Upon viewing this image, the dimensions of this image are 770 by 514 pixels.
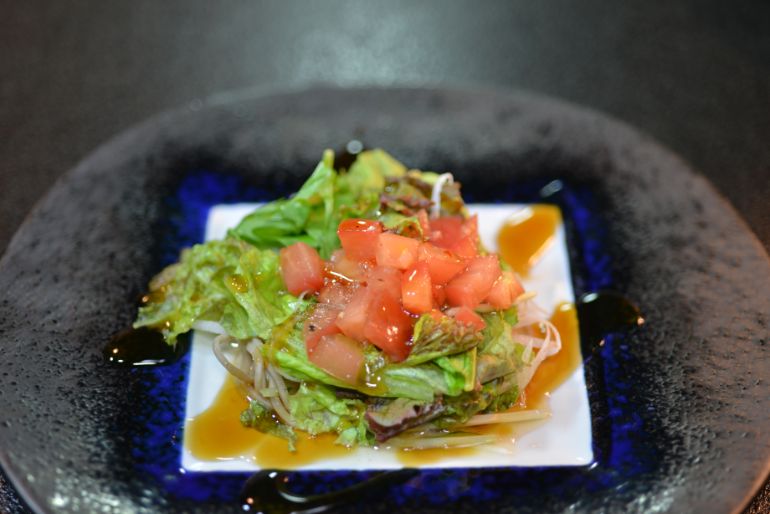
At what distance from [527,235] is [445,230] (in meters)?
0.66

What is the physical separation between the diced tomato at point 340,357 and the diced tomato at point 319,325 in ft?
0.09

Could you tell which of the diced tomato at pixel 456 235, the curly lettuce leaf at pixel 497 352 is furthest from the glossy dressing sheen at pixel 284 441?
the diced tomato at pixel 456 235

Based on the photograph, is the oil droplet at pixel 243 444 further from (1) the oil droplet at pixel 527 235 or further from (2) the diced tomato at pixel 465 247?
→ (1) the oil droplet at pixel 527 235

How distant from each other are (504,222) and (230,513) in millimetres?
2207

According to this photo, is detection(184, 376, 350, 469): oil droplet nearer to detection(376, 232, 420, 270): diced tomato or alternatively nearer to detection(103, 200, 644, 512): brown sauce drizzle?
detection(103, 200, 644, 512): brown sauce drizzle

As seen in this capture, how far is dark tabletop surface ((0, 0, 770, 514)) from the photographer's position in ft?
17.4

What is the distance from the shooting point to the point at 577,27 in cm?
624

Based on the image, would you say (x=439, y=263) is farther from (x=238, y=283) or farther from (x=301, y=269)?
(x=238, y=283)

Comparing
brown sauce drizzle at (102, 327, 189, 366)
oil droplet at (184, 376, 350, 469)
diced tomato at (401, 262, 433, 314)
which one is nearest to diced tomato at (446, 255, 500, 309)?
diced tomato at (401, 262, 433, 314)

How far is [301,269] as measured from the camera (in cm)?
359

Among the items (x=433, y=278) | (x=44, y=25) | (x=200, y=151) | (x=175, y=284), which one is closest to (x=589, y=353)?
(x=433, y=278)

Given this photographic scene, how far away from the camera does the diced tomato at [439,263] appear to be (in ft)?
11.3

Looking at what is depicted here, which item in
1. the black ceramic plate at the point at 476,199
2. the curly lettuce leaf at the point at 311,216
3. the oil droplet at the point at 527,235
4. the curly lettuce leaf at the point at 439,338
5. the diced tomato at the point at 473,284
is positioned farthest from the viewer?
the oil droplet at the point at 527,235

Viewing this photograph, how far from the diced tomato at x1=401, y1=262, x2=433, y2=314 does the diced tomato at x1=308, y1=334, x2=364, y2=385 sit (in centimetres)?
28
